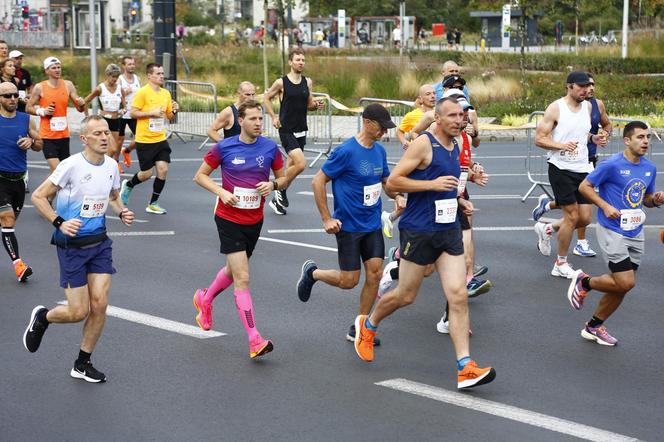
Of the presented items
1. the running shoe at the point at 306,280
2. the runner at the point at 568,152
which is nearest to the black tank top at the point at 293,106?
the runner at the point at 568,152

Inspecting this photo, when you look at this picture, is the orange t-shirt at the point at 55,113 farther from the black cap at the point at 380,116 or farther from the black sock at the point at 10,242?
the black cap at the point at 380,116

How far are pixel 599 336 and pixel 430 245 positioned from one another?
72.0 inches

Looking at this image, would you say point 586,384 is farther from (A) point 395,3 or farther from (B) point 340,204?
(A) point 395,3

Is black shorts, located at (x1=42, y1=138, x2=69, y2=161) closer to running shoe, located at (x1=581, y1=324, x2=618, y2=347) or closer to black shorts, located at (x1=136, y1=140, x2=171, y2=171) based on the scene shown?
black shorts, located at (x1=136, y1=140, x2=171, y2=171)

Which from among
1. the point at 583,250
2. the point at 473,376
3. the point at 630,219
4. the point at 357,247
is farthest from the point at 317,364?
the point at 583,250

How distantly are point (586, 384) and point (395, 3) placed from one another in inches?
2782

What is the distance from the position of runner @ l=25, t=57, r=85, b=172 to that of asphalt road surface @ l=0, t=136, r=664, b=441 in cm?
249

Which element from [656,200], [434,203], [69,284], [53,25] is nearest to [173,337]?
[69,284]

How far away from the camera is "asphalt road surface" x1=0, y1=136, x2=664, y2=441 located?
6.72 meters

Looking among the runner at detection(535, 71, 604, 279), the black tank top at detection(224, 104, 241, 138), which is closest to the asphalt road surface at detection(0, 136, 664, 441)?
the runner at detection(535, 71, 604, 279)

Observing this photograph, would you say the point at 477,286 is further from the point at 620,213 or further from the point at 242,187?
the point at 242,187

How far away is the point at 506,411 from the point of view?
6.97 m

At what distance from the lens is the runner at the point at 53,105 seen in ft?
47.5

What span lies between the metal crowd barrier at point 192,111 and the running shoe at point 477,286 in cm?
1361
